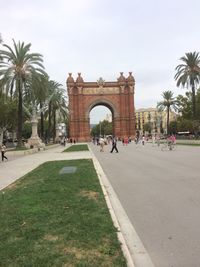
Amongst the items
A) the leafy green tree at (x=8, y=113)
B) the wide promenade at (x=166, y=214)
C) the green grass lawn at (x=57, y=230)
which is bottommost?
the wide promenade at (x=166, y=214)

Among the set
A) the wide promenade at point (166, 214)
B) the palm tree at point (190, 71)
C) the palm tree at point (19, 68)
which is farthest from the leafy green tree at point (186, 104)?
the wide promenade at point (166, 214)

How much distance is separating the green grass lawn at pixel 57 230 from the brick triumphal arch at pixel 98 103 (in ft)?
335

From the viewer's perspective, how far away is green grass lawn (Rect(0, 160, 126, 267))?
5535 mm

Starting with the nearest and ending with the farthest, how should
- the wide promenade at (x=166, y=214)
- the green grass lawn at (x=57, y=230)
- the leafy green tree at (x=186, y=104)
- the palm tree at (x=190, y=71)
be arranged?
the green grass lawn at (x=57, y=230), the wide promenade at (x=166, y=214), the palm tree at (x=190, y=71), the leafy green tree at (x=186, y=104)

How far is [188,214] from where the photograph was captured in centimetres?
877

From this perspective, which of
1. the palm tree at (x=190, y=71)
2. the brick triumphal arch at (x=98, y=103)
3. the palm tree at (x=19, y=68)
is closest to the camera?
the palm tree at (x=19, y=68)

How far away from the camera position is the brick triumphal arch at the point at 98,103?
114m

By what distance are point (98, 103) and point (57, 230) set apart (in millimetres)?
108111

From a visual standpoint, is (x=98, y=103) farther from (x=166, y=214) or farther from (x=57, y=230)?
(x=57, y=230)

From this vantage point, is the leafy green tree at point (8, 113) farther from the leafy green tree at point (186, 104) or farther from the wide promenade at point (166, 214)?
the wide promenade at point (166, 214)

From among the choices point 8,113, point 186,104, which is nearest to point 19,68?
point 8,113

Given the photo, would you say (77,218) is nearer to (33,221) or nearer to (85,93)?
(33,221)

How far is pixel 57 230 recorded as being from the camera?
7.10 metres

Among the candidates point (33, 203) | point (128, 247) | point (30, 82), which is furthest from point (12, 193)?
point (30, 82)
